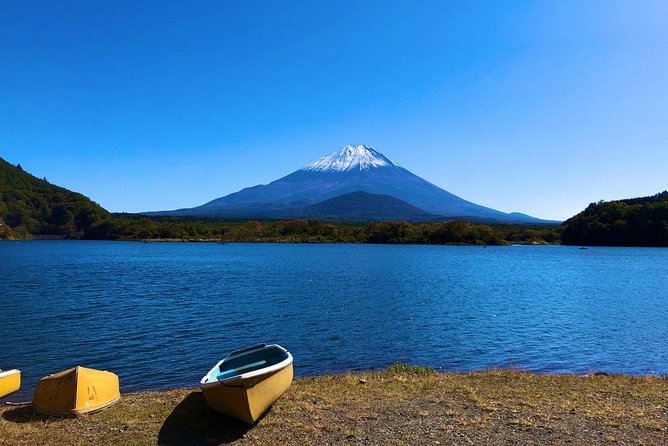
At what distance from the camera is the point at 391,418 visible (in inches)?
380

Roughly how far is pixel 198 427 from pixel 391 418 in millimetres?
3751

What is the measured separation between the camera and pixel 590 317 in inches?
1115

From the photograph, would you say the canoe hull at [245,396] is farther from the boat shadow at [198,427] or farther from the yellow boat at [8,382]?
the yellow boat at [8,382]

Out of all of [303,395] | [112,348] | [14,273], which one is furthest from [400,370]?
[14,273]

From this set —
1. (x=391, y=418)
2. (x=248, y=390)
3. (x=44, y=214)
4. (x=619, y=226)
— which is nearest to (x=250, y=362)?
(x=248, y=390)

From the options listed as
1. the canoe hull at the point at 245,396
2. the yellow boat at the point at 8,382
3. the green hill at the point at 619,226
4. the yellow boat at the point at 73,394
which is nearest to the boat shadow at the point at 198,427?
the canoe hull at the point at 245,396

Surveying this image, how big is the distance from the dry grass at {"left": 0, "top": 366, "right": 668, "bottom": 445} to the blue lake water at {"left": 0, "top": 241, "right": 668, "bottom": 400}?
425 centimetres

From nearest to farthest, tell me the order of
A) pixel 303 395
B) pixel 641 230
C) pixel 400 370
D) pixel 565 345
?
pixel 303 395 < pixel 400 370 < pixel 565 345 < pixel 641 230

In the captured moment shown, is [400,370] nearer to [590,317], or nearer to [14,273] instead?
[590,317]

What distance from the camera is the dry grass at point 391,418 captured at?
8.66 meters

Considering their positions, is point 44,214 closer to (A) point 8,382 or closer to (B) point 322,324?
(B) point 322,324

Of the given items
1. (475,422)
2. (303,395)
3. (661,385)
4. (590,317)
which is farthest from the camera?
(590,317)

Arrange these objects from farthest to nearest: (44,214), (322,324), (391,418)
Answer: (44,214)
(322,324)
(391,418)

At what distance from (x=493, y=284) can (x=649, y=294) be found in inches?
489
